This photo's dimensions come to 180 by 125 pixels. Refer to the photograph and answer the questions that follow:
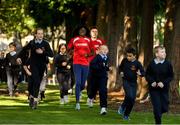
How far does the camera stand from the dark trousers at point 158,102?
13828 mm

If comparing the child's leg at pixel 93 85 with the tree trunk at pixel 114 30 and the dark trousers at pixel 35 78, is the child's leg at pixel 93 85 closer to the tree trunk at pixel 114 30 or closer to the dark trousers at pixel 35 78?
the dark trousers at pixel 35 78

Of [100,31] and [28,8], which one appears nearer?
[100,31]

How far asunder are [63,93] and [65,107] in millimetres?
1831

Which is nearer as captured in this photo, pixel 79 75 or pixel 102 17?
pixel 79 75

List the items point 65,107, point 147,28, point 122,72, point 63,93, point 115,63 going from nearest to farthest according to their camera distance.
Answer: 1. point 122,72
2. point 65,107
3. point 63,93
4. point 147,28
5. point 115,63

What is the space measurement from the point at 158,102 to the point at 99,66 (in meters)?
3.76

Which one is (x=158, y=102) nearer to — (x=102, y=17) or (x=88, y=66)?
(x=88, y=66)

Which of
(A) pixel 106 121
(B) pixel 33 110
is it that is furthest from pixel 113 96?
(A) pixel 106 121

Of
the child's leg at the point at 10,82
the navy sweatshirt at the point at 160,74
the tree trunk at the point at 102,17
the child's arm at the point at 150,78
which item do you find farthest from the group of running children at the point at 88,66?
the tree trunk at the point at 102,17

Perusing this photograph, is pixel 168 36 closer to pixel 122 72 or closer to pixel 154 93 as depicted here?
pixel 122 72


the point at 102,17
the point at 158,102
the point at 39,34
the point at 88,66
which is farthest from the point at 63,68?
the point at 102,17

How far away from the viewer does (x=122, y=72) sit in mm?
16328

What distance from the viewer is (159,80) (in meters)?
13.9

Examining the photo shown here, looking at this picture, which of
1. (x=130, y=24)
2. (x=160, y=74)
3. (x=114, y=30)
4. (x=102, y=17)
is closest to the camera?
(x=160, y=74)
